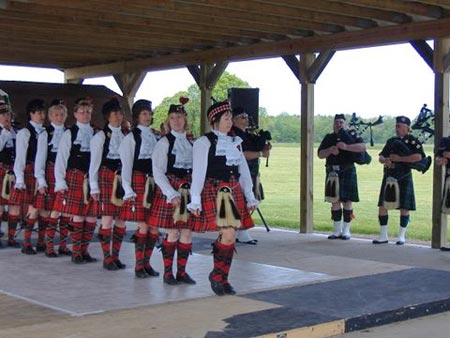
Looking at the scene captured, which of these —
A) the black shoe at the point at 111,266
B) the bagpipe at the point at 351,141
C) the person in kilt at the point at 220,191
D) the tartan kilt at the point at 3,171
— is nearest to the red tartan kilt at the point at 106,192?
the black shoe at the point at 111,266

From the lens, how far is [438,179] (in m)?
8.67

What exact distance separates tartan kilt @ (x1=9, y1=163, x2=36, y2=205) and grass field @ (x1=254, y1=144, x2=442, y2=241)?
497 cm

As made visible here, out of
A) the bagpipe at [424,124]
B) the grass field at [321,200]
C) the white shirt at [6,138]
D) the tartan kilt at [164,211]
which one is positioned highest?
the bagpipe at [424,124]

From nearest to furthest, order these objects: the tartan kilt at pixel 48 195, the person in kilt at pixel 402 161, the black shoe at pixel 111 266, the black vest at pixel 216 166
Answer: the black vest at pixel 216 166
the black shoe at pixel 111 266
the tartan kilt at pixel 48 195
the person in kilt at pixel 402 161

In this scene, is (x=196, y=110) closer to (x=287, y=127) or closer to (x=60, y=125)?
(x=287, y=127)

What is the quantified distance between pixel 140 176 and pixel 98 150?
53cm

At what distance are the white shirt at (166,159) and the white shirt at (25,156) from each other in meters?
1.73

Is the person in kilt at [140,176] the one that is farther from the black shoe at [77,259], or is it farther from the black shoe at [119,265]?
the black shoe at [77,259]

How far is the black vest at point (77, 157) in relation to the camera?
23.4ft

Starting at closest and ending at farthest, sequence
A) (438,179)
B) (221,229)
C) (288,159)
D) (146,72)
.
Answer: (221,229)
(438,179)
(146,72)
(288,159)

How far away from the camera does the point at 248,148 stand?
8.80 meters

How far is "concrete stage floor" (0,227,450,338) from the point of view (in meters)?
4.80

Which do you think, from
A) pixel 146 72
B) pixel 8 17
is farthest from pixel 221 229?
pixel 146 72

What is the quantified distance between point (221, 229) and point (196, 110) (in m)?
13.7
